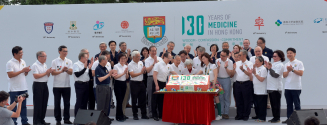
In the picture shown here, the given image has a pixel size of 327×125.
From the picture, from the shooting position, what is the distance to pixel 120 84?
592 cm

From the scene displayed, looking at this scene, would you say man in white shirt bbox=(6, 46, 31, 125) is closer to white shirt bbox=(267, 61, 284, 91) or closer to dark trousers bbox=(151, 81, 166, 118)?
dark trousers bbox=(151, 81, 166, 118)

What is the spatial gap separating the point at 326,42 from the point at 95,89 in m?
5.71

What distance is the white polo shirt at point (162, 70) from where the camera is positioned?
5.82 metres

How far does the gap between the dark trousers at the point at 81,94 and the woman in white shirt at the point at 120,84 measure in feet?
1.98

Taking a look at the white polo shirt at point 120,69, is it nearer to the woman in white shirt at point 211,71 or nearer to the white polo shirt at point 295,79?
the woman in white shirt at point 211,71

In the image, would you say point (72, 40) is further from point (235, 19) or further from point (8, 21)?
point (235, 19)

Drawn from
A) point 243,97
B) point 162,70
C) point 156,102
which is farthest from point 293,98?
point 156,102

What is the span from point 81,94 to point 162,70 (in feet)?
5.56

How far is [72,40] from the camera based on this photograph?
761 cm

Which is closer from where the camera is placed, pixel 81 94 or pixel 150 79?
pixel 81 94

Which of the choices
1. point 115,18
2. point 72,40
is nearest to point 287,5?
point 115,18

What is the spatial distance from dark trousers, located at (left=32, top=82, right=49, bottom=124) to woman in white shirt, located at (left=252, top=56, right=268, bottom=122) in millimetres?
4140

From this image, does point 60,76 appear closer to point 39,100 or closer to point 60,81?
point 60,81

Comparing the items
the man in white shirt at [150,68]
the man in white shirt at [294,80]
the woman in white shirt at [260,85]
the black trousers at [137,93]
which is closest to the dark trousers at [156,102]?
the man in white shirt at [150,68]
